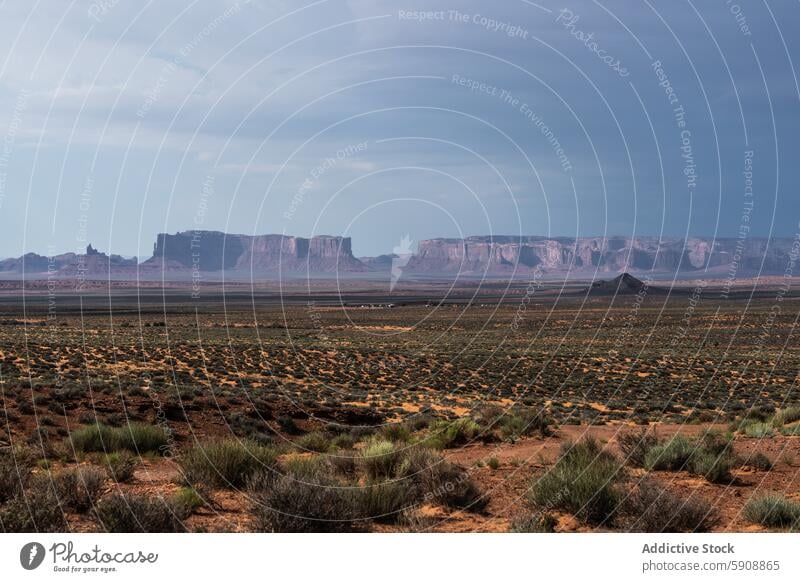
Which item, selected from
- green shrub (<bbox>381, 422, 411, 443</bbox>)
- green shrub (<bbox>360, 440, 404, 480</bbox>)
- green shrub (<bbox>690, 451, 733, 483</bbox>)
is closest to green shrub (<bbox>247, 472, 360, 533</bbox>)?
green shrub (<bbox>360, 440, 404, 480</bbox>)

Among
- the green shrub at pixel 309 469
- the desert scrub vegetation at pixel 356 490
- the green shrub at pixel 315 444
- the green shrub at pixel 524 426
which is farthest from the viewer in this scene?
the green shrub at pixel 524 426

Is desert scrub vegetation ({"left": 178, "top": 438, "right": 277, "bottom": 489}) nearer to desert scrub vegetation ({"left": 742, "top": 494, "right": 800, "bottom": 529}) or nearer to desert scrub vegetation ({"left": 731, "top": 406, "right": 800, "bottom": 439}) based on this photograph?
desert scrub vegetation ({"left": 742, "top": 494, "right": 800, "bottom": 529})

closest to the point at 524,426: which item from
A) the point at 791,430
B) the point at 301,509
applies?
the point at 791,430

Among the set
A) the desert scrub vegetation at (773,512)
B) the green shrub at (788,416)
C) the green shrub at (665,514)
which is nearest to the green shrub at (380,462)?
the green shrub at (665,514)

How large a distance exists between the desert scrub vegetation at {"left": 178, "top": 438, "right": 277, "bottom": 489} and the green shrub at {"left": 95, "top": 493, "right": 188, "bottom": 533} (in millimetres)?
2504

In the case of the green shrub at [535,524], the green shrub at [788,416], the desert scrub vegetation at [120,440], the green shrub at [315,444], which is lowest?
the green shrub at [788,416]

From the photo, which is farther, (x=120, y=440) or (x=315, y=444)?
(x=315, y=444)

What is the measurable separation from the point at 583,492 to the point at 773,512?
9.11 ft

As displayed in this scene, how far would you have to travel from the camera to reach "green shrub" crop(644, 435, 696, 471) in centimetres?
1448

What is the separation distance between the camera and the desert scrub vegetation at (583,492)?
10.9m

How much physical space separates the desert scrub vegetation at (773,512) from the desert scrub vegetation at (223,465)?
798 centimetres

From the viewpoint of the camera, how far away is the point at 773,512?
10625mm

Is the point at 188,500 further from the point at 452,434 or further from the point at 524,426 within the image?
the point at 524,426

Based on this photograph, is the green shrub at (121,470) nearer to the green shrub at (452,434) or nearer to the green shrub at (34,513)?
the green shrub at (34,513)
